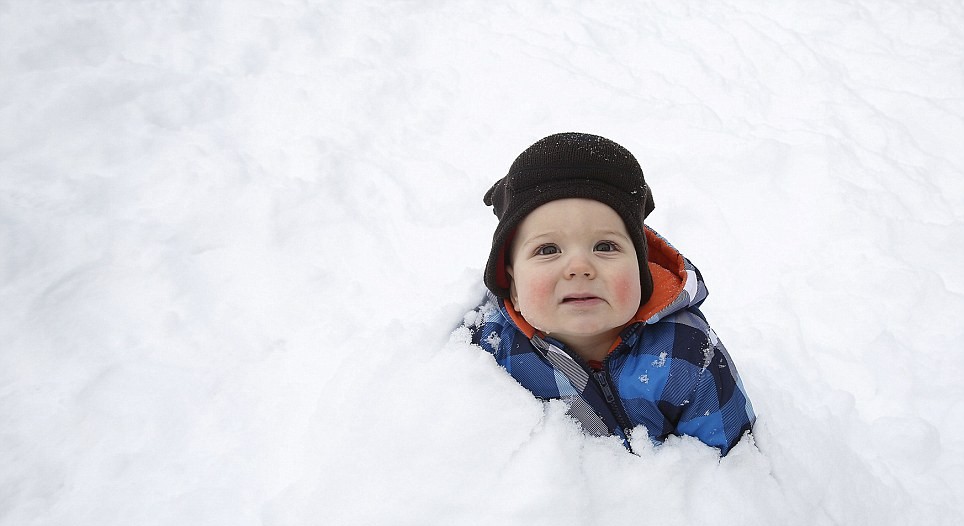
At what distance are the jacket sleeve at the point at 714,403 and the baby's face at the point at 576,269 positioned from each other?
233 mm

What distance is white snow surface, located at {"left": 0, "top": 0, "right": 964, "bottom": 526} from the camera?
4.49 feet

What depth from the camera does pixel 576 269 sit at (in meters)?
1.30

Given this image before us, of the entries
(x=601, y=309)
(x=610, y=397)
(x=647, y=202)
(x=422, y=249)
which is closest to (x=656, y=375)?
(x=610, y=397)

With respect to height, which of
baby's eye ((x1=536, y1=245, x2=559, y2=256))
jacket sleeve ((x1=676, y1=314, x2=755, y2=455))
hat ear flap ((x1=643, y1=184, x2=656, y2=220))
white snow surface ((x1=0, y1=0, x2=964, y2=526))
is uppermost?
hat ear flap ((x1=643, y1=184, x2=656, y2=220))

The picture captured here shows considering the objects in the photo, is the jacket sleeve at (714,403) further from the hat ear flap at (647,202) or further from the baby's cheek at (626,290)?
the hat ear flap at (647,202)

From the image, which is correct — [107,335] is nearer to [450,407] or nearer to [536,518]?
[450,407]

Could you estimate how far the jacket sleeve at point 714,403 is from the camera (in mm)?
1373

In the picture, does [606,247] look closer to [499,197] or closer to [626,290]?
[626,290]

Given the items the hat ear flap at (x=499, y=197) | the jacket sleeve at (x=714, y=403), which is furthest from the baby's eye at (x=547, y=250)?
the jacket sleeve at (x=714, y=403)

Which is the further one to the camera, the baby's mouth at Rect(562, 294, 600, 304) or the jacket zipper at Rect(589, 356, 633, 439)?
the jacket zipper at Rect(589, 356, 633, 439)

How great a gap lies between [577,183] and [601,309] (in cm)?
32

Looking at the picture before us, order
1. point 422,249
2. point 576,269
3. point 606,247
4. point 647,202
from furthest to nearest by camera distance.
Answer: point 422,249, point 647,202, point 606,247, point 576,269

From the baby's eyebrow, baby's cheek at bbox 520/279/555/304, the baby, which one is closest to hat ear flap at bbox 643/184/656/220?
the baby

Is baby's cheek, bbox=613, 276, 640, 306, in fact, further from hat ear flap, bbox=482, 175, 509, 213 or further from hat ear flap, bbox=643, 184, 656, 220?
hat ear flap, bbox=482, 175, 509, 213
